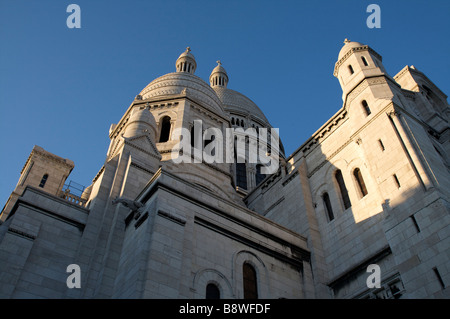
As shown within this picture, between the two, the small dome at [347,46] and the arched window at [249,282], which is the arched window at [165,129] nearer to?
the small dome at [347,46]

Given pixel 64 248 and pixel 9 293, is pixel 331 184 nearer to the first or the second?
pixel 64 248

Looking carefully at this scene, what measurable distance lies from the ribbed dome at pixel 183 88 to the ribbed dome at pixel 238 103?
714 inches

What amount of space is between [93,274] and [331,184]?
1134cm

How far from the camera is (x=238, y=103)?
54.3 meters

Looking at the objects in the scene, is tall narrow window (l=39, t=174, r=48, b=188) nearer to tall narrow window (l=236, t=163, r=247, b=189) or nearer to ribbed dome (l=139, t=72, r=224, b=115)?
ribbed dome (l=139, t=72, r=224, b=115)

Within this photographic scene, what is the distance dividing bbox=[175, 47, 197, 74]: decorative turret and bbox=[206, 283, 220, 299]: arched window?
2917cm

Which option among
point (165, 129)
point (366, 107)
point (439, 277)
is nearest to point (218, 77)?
point (165, 129)

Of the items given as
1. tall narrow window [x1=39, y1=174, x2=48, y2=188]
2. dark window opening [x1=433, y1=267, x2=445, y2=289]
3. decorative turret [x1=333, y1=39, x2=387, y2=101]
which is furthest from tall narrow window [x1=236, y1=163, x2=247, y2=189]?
dark window opening [x1=433, y1=267, x2=445, y2=289]

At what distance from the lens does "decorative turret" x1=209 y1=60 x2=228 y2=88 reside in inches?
2378

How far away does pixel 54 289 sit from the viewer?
559 inches

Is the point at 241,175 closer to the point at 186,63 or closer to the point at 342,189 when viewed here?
the point at 186,63

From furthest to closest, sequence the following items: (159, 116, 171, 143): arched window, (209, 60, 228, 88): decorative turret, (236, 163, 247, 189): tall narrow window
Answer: (209, 60, 228, 88): decorative turret → (236, 163, 247, 189): tall narrow window → (159, 116, 171, 143): arched window
